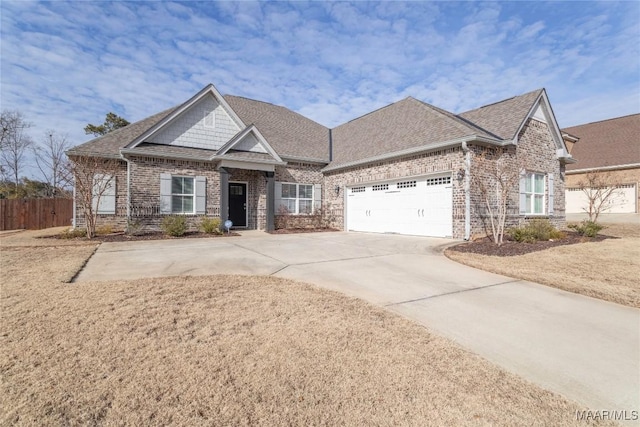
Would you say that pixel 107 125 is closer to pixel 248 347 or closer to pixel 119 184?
pixel 119 184

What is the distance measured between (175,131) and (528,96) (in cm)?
1527

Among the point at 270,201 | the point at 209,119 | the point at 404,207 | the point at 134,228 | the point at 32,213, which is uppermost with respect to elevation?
the point at 209,119

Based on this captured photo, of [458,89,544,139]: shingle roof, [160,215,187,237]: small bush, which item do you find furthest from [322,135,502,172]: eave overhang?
[160,215,187,237]: small bush

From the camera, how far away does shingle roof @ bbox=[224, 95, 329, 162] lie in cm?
1675

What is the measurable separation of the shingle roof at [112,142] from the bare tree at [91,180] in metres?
0.28

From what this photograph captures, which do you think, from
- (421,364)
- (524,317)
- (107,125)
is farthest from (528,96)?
(107,125)

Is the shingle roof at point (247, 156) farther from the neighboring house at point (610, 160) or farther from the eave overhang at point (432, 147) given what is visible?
the neighboring house at point (610, 160)

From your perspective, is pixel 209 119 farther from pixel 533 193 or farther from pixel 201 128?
pixel 533 193

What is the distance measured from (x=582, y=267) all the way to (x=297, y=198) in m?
11.8

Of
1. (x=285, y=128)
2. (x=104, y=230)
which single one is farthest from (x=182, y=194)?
(x=285, y=128)

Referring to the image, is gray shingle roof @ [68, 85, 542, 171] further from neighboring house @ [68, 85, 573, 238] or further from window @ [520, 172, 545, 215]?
window @ [520, 172, 545, 215]

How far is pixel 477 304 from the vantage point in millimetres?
4500

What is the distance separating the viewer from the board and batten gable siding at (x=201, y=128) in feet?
45.2


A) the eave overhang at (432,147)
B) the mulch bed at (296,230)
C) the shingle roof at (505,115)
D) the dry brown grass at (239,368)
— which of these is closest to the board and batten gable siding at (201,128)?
the mulch bed at (296,230)
